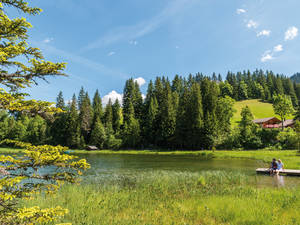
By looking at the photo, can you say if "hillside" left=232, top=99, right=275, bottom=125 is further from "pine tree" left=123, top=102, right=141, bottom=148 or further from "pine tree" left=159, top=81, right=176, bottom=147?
"pine tree" left=123, top=102, right=141, bottom=148

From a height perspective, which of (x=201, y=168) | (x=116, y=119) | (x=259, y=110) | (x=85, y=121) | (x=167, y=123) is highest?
(x=259, y=110)

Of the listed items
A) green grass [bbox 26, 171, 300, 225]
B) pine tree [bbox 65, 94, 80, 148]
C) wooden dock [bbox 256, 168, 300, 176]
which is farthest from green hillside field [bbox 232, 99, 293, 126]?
green grass [bbox 26, 171, 300, 225]

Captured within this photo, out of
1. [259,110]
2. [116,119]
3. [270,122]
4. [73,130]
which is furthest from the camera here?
[259,110]

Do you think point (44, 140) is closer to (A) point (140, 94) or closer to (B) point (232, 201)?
(A) point (140, 94)

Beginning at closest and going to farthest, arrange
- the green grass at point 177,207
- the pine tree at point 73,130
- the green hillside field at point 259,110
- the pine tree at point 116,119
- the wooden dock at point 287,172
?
the green grass at point 177,207, the wooden dock at point 287,172, the pine tree at point 73,130, the pine tree at point 116,119, the green hillside field at point 259,110

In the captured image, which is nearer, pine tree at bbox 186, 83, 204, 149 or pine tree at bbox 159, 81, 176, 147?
pine tree at bbox 186, 83, 204, 149

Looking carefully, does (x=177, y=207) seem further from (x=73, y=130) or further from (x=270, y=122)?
(x=270, y=122)

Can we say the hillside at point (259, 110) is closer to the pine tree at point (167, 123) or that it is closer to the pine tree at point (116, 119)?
the pine tree at point (167, 123)

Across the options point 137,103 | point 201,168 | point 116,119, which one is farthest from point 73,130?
point 201,168

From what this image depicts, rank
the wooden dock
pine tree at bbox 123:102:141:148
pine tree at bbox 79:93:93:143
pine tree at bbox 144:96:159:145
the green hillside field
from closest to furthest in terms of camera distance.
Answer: the wooden dock, pine tree at bbox 123:102:141:148, pine tree at bbox 144:96:159:145, pine tree at bbox 79:93:93:143, the green hillside field

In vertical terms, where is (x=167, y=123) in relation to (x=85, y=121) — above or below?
below

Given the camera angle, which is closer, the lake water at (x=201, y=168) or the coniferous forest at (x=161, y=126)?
the lake water at (x=201, y=168)

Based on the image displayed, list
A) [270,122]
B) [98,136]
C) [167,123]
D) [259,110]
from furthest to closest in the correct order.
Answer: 1. [259,110]
2. [270,122]
3. [98,136]
4. [167,123]

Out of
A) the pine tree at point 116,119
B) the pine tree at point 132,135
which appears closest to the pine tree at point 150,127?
the pine tree at point 132,135
